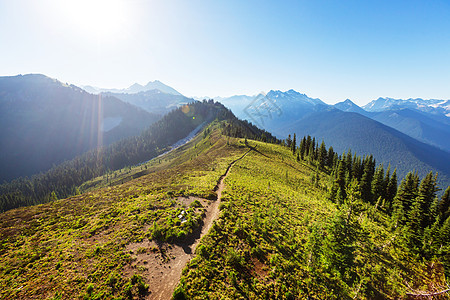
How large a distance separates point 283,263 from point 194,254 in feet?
33.5

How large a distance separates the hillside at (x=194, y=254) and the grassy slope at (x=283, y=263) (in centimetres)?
11

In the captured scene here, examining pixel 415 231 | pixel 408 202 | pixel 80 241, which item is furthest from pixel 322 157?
pixel 80 241

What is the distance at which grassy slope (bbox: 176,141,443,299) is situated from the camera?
52.3 ft

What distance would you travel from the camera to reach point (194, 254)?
18844mm

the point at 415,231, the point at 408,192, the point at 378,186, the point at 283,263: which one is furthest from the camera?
the point at 378,186

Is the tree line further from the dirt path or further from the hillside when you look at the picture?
the dirt path

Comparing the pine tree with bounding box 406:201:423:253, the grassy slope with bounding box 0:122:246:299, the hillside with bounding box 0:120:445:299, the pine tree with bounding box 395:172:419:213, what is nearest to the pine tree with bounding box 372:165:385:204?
the pine tree with bounding box 395:172:419:213

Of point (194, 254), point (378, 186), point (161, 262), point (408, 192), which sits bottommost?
point (378, 186)

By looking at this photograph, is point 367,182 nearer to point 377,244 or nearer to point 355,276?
point 377,244

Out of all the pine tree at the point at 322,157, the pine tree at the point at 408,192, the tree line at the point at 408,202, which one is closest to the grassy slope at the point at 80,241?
the tree line at the point at 408,202

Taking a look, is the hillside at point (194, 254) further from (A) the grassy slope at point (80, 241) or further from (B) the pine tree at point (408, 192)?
(B) the pine tree at point (408, 192)

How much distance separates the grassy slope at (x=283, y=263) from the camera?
15.9m

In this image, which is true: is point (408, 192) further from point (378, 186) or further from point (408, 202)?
point (378, 186)

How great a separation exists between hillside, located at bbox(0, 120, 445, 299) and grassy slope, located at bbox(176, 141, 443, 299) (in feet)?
0.37
